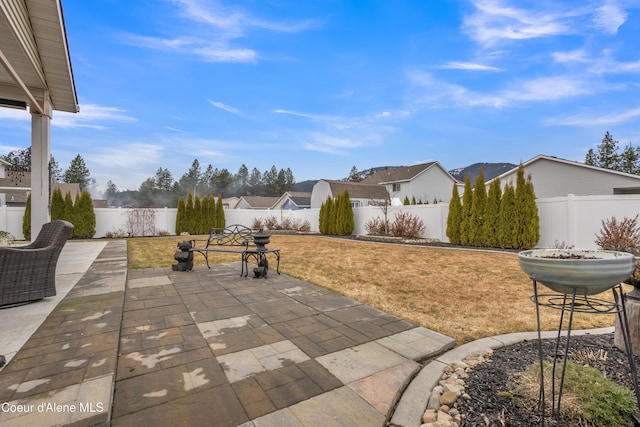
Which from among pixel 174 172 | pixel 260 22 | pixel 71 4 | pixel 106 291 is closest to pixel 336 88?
pixel 260 22

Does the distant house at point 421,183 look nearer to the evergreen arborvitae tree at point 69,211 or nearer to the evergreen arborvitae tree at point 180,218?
the evergreen arborvitae tree at point 180,218

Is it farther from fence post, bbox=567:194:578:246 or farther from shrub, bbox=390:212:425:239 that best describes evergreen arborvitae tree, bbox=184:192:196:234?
fence post, bbox=567:194:578:246

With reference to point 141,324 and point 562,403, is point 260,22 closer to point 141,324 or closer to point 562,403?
point 141,324

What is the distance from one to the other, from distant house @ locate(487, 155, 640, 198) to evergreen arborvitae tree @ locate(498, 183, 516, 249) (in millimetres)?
4708

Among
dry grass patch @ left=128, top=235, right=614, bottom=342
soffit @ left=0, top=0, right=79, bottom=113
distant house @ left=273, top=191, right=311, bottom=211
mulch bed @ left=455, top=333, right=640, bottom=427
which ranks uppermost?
soffit @ left=0, top=0, right=79, bottom=113

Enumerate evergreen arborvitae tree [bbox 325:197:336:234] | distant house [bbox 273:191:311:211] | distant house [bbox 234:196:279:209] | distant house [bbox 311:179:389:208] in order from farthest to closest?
distant house [bbox 234:196:279:209] < distant house [bbox 273:191:311:211] < distant house [bbox 311:179:389:208] < evergreen arborvitae tree [bbox 325:197:336:234]

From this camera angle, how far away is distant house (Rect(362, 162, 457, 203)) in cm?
2711

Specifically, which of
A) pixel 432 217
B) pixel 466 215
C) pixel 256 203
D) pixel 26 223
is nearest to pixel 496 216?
pixel 466 215

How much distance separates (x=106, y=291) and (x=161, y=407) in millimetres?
3331

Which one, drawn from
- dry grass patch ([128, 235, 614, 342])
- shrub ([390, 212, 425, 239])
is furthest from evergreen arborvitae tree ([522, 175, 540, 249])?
shrub ([390, 212, 425, 239])

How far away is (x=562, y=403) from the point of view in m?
1.76

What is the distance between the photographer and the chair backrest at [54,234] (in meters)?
3.79

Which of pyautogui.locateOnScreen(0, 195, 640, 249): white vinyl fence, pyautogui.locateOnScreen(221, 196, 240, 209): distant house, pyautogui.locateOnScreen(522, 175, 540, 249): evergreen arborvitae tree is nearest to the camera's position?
pyautogui.locateOnScreen(0, 195, 640, 249): white vinyl fence

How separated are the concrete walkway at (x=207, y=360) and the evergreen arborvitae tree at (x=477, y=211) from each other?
842cm
